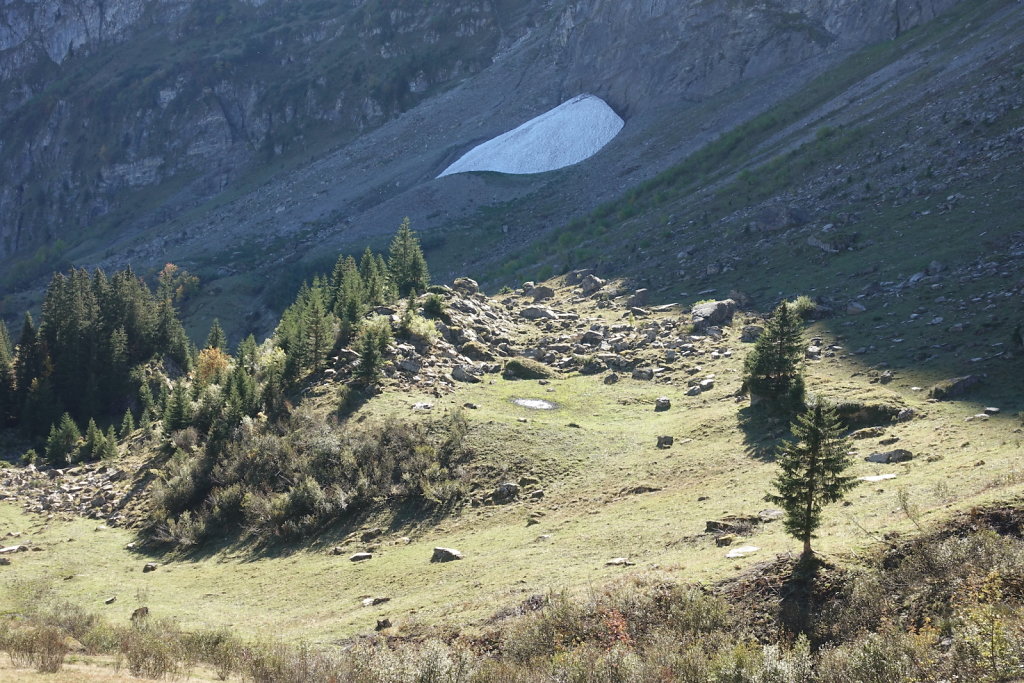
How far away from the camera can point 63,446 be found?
45.8 m

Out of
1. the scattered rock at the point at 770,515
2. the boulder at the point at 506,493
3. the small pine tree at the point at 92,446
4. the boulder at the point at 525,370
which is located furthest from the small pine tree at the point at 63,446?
the scattered rock at the point at 770,515

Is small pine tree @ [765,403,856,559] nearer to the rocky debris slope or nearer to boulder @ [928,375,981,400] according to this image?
boulder @ [928,375,981,400]

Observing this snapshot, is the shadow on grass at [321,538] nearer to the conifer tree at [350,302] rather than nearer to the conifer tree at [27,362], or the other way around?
the conifer tree at [350,302]

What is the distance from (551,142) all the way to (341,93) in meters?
70.9

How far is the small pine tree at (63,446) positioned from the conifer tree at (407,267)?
2011 centimetres

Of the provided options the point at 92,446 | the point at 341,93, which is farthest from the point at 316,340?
the point at 341,93

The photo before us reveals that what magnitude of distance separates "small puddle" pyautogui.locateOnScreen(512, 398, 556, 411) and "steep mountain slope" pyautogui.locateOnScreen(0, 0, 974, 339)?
5124 centimetres

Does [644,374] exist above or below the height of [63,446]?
below

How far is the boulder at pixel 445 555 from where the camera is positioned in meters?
24.4

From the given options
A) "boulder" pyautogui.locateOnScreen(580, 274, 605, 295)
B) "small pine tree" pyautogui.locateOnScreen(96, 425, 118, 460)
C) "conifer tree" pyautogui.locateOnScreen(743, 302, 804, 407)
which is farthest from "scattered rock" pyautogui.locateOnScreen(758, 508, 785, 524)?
"boulder" pyautogui.locateOnScreen(580, 274, 605, 295)

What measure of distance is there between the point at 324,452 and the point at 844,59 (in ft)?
281

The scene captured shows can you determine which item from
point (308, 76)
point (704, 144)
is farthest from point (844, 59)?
point (308, 76)

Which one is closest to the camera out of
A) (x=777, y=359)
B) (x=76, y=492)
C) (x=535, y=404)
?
(x=777, y=359)

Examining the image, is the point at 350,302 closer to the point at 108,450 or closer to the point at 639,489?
the point at 108,450
